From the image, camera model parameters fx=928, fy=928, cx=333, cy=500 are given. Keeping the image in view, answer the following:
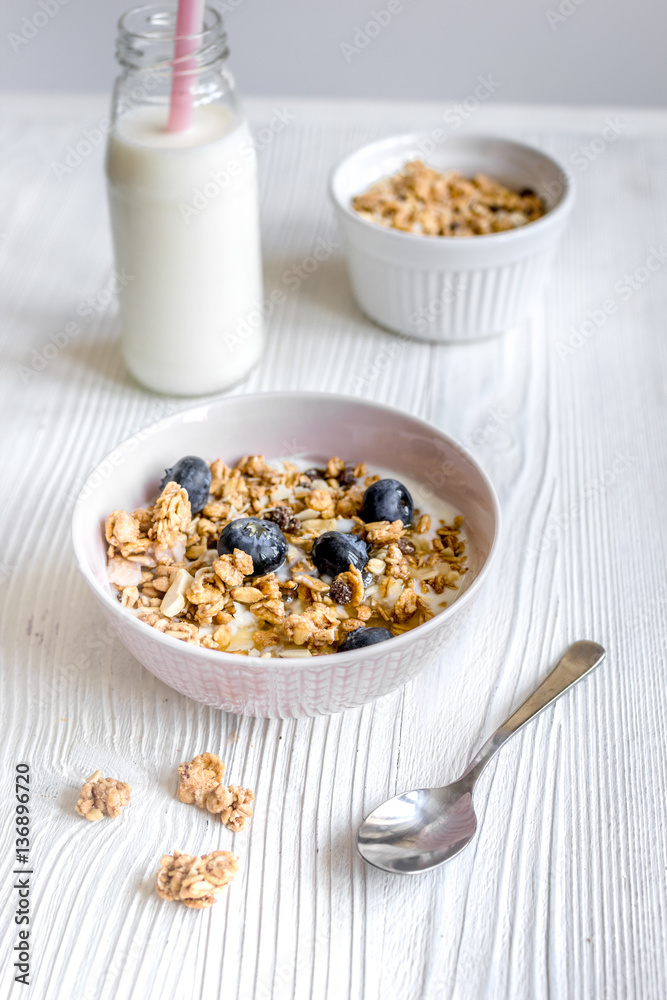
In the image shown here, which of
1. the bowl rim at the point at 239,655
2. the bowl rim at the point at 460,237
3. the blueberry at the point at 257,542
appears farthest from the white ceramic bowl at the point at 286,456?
the bowl rim at the point at 460,237

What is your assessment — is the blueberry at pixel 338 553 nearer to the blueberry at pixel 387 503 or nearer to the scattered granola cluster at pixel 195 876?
the blueberry at pixel 387 503

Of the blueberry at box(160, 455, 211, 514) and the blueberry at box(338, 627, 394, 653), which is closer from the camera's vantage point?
the blueberry at box(338, 627, 394, 653)

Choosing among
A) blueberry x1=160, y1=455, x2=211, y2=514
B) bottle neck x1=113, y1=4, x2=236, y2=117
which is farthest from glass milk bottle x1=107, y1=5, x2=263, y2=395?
blueberry x1=160, y1=455, x2=211, y2=514

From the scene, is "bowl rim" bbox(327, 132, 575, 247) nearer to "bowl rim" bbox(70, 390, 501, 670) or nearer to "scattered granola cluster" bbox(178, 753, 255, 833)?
"bowl rim" bbox(70, 390, 501, 670)

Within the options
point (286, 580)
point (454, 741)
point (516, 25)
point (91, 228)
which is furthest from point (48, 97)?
point (454, 741)

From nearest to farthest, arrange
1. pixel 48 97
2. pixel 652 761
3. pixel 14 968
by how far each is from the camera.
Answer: pixel 14 968 → pixel 652 761 → pixel 48 97

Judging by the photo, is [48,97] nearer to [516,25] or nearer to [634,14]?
[516,25]

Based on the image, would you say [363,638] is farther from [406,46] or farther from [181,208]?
[406,46]
